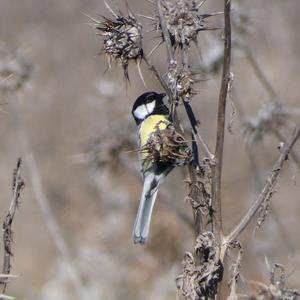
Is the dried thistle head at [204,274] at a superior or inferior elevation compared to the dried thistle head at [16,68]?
inferior

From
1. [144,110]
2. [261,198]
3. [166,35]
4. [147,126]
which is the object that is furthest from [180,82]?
[144,110]

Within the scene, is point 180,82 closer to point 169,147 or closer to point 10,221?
point 169,147

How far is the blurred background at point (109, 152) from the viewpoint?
23.7ft

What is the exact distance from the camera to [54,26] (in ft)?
64.1

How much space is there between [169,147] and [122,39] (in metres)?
0.47

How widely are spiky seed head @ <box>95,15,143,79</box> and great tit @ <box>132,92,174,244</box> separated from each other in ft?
2.71

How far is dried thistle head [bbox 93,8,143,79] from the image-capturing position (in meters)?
3.77

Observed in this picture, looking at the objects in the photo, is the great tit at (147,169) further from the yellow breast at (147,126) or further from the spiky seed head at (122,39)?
the spiky seed head at (122,39)

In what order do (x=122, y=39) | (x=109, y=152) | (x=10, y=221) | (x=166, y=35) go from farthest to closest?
(x=109, y=152)
(x=122, y=39)
(x=166, y=35)
(x=10, y=221)

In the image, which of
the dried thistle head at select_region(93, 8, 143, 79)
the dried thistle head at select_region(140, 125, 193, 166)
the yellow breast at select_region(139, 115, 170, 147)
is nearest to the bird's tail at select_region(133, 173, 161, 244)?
the yellow breast at select_region(139, 115, 170, 147)

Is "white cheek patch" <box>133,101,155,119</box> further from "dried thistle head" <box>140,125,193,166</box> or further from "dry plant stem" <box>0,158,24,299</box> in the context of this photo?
"dry plant stem" <box>0,158,24,299</box>

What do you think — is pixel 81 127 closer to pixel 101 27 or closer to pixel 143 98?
pixel 143 98

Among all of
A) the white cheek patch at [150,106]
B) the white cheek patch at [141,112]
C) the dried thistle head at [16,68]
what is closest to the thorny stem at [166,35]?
the white cheek patch at [150,106]

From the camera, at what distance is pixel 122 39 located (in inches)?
149
